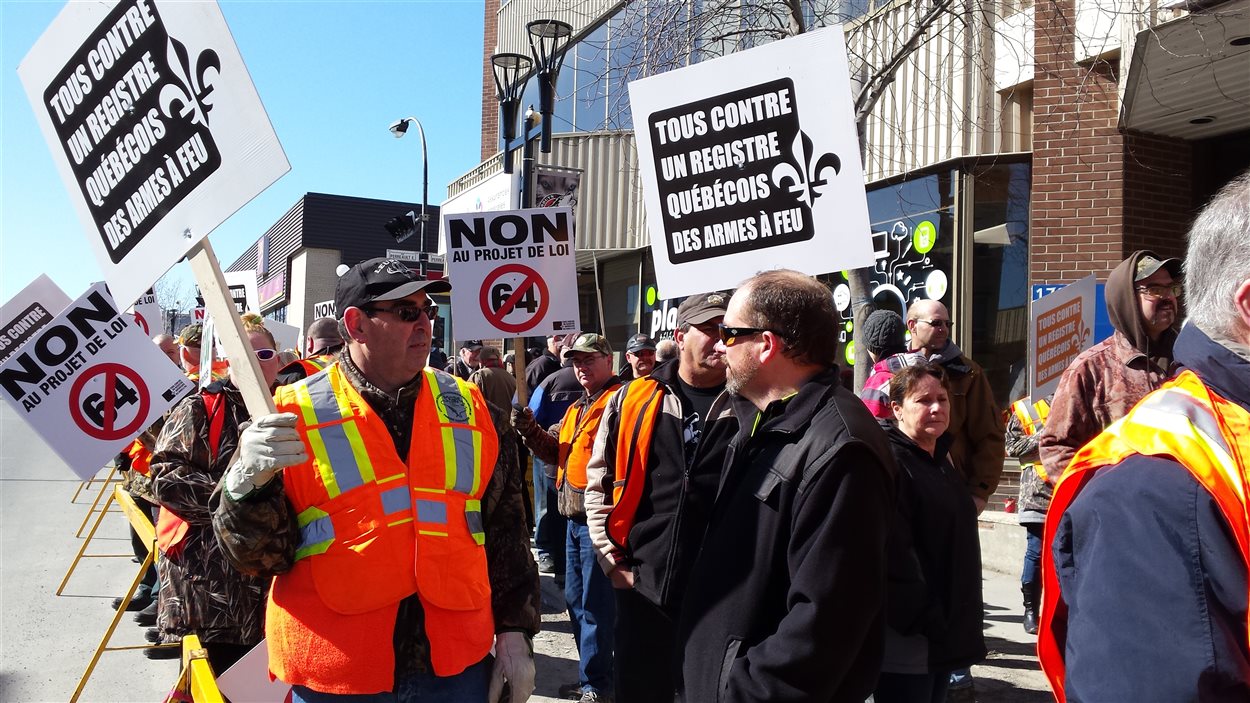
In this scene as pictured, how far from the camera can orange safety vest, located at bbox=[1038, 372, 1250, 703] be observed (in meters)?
1.43

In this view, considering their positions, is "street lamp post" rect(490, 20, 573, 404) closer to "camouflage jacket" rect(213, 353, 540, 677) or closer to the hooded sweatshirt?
the hooded sweatshirt

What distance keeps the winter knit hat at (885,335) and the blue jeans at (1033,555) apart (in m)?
1.71

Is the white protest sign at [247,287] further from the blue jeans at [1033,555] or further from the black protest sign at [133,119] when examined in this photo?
the black protest sign at [133,119]

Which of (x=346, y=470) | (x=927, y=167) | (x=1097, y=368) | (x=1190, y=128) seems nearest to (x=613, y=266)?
(x=927, y=167)

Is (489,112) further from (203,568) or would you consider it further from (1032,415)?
(203,568)

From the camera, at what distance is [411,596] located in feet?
9.07

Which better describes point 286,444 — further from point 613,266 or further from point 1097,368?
point 613,266

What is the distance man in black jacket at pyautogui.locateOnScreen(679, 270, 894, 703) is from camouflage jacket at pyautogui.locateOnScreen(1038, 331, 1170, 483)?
2231mm

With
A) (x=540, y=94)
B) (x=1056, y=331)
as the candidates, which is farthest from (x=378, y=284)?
(x=540, y=94)

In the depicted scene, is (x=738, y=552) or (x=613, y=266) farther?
(x=613, y=266)

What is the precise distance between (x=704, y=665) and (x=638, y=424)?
1822 mm

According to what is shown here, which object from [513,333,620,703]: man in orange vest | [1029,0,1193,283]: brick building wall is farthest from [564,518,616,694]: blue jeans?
[1029,0,1193,283]: brick building wall

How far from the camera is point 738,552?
2.45 m

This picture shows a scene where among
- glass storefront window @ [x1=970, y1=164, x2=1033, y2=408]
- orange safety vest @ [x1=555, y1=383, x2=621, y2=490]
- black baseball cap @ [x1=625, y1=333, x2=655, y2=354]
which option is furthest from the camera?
glass storefront window @ [x1=970, y1=164, x2=1033, y2=408]
